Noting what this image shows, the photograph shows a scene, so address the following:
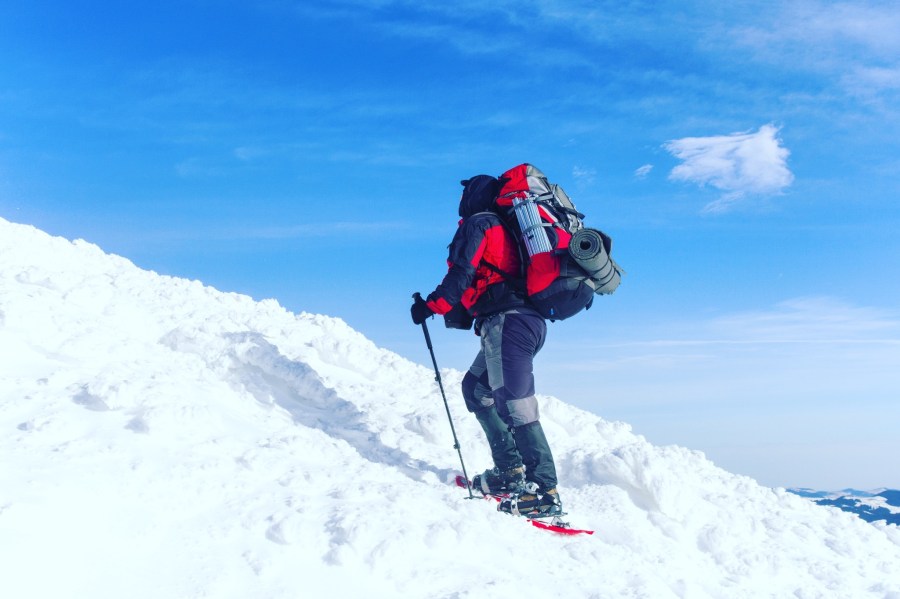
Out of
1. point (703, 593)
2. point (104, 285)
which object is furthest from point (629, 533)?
point (104, 285)

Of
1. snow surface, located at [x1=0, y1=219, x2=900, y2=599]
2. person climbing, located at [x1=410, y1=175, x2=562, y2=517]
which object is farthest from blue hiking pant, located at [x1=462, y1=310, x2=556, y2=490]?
snow surface, located at [x1=0, y1=219, x2=900, y2=599]

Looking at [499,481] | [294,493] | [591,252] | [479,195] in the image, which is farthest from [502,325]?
[294,493]

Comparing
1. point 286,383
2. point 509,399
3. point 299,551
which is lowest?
point 299,551

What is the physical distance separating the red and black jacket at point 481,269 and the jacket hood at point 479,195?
13.7 inches

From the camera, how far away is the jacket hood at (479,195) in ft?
23.9

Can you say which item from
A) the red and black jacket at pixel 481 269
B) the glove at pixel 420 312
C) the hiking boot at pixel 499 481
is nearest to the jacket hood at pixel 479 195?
the red and black jacket at pixel 481 269

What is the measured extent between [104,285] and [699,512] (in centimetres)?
994

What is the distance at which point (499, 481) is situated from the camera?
7312mm

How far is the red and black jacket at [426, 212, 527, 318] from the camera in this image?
6781mm

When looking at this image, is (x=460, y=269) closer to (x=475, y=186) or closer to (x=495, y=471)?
(x=475, y=186)

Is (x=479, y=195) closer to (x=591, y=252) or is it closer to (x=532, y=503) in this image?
(x=591, y=252)

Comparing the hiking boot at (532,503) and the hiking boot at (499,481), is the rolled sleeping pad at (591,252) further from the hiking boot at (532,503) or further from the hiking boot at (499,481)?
the hiking boot at (499,481)

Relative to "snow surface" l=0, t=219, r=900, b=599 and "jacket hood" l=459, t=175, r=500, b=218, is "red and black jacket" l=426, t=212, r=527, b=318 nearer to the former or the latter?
"jacket hood" l=459, t=175, r=500, b=218

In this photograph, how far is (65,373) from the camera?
7.27 meters
